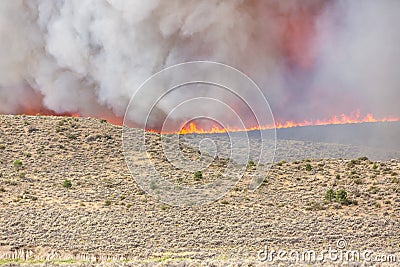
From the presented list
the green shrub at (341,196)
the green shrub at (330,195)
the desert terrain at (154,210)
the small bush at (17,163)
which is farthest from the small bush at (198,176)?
the small bush at (17,163)

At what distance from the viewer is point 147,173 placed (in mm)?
73312

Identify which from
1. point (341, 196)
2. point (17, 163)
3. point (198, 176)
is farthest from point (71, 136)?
point (341, 196)

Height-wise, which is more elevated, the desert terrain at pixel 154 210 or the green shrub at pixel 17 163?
the green shrub at pixel 17 163

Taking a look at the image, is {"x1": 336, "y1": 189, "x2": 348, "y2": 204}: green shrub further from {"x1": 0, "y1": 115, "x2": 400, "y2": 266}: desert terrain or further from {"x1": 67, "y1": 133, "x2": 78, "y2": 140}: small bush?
{"x1": 67, "y1": 133, "x2": 78, "y2": 140}: small bush

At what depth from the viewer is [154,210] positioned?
2392 inches

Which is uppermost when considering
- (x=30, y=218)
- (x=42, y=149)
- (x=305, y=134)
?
(x=305, y=134)

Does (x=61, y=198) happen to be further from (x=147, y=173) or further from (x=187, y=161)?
(x=187, y=161)

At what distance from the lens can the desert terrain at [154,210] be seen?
160 ft

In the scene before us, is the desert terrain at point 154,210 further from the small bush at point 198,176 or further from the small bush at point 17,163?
the small bush at point 198,176

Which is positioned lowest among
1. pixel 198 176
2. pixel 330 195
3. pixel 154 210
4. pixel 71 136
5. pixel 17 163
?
pixel 154 210

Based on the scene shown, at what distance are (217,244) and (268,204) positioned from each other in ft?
45.5

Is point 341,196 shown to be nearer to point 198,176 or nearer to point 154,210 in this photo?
point 198,176

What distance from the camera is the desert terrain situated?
48.8 m

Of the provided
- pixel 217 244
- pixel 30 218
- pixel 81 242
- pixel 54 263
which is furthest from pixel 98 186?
pixel 54 263
